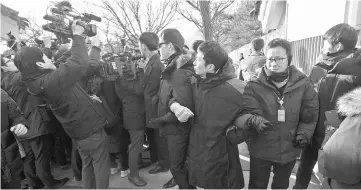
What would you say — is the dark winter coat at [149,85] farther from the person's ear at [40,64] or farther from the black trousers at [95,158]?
the person's ear at [40,64]

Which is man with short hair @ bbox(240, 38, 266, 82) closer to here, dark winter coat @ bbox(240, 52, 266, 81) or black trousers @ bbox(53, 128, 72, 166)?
dark winter coat @ bbox(240, 52, 266, 81)

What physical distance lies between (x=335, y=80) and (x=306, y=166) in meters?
0.94

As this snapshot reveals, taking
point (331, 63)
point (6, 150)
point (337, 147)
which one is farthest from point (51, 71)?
point (331, 63)

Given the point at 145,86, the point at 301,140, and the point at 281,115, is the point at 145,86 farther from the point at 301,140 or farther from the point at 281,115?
the point at 301,140

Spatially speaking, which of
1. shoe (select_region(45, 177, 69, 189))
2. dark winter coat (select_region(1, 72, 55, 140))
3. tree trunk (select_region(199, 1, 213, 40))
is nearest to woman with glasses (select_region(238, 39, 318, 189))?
dark winter coat (select_region(1, 72, 55, 140))

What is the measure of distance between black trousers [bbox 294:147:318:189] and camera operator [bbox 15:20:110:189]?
2103 mm

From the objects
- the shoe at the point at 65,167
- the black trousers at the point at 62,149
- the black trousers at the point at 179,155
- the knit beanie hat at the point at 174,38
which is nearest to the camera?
the black trousers at the point at 179,155

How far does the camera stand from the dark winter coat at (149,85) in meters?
2.74

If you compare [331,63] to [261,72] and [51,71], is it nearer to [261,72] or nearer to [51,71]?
[261,72]

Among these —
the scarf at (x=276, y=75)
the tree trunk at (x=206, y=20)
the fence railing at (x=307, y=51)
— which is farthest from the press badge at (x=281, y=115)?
the tree trunk at (x=206, y=20)

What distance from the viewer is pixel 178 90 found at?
2.08 metres

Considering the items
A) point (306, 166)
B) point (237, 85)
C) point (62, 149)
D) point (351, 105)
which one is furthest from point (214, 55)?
→ point (62, 149)

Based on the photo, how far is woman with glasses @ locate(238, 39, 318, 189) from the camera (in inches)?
73.0

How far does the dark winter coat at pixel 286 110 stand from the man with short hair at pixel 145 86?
1261mm
